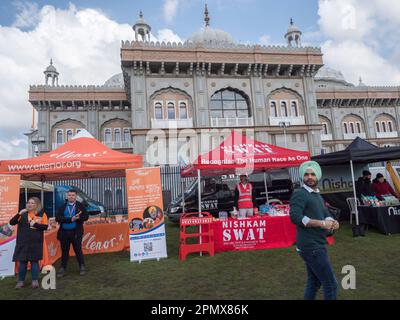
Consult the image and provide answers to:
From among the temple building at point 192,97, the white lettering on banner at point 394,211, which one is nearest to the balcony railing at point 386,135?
the temple building at point 192,97

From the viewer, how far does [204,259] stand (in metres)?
6.70

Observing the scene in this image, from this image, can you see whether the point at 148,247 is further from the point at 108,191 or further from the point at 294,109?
the point at 294,109

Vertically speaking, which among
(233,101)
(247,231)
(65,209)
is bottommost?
(247,231)

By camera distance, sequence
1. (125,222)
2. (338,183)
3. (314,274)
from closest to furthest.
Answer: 1. (314,274)
2. (125,222)
3. (338,183)

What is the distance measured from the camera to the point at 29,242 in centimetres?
517

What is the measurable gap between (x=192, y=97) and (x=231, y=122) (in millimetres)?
5047

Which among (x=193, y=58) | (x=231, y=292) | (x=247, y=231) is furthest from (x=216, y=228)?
(x=193, y=58)

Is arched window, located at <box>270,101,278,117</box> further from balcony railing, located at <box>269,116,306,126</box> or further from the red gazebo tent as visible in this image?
the red gazebo tent

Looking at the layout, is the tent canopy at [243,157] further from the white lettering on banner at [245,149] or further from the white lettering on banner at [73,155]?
the white lettering on banner at [73,155]

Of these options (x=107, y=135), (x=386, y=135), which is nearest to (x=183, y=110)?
(x=107, y=135)

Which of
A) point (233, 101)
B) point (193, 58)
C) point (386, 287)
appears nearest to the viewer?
point (386, 287)

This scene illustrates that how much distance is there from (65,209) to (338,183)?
506 inches

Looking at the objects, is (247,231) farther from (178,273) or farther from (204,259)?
(178,273)

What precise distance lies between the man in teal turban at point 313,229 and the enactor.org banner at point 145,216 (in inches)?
176
